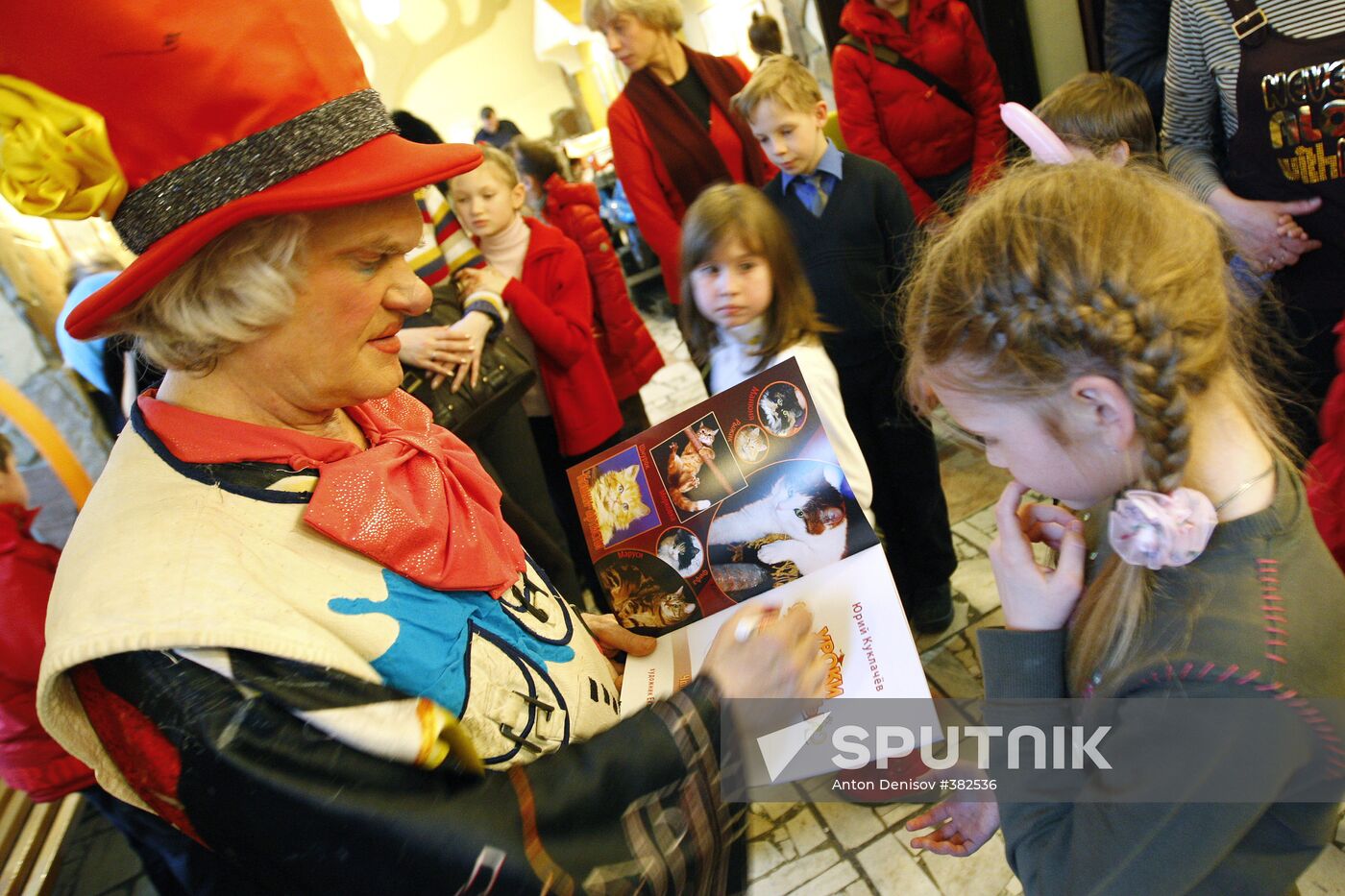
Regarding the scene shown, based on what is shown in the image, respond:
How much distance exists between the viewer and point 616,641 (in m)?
1.40

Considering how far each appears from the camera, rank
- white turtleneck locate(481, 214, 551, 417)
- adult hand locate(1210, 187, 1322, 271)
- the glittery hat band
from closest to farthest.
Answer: the glittery hat band
adult hand locate(1210, 187, 1322, 271)
white turtleneck locate(481, 214, 551, 417)

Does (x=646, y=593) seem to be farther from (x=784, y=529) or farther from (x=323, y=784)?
(x=323, y=784)

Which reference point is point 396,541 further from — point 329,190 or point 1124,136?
point 1124,136

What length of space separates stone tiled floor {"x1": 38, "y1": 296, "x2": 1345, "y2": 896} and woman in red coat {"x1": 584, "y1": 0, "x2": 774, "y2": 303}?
4.88 feet

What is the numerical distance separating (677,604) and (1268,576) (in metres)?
0.82

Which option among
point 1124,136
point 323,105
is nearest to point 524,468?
point 323,105

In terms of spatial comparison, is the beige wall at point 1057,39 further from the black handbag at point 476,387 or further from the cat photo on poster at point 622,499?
the cat photo on poster at point 622,499

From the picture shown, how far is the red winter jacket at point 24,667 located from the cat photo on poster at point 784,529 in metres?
1.81

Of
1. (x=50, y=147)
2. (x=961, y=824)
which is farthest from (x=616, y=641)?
(x=50, y=147)

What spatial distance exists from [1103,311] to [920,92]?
2.45 metres

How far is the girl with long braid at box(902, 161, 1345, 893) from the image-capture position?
2.74 ft

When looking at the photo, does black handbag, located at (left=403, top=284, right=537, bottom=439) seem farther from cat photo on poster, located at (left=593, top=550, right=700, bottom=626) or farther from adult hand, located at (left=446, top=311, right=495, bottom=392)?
cat photo on poster, located at (left=593, top=550, right=700, bottom=626)

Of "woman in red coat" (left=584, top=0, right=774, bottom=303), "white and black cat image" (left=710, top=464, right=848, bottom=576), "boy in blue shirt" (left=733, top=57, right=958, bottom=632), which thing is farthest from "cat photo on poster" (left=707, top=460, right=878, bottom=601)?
"woman in red coat" (left=584, top=0, right=774, bottom=303)

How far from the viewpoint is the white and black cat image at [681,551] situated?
130 centimetres
